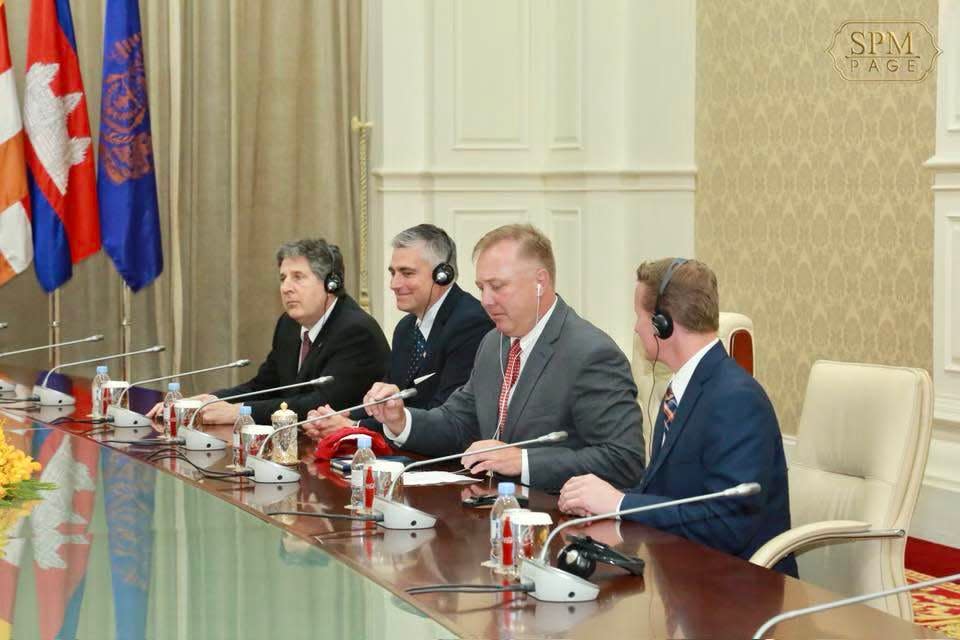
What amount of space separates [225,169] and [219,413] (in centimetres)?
321

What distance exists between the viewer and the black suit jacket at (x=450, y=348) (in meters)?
4.29

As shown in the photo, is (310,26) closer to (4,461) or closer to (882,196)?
(882,196)

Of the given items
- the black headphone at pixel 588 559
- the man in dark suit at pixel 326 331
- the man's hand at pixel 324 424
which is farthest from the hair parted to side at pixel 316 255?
the black headphone at pixel 588 559

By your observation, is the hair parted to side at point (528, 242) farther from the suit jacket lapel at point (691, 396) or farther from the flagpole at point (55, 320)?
the flagpole at point (55, 320)

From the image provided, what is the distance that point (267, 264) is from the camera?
7375 millimetres

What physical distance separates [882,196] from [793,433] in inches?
47.2

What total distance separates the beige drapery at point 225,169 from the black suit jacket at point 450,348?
3.08 meters

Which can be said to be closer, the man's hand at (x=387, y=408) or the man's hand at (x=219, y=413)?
the man's hand at (x=387, y=408)

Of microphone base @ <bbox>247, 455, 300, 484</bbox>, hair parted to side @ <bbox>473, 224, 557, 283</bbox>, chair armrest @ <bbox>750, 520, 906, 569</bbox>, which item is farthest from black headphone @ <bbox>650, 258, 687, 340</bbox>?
microphone base @ <bbox>247, 455, 300, 484</bbox>

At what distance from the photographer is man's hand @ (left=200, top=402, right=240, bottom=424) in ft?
13.8

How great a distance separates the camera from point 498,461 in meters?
3.24

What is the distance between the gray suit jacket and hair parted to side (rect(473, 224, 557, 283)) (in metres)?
0.13

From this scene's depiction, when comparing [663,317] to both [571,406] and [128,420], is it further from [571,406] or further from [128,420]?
[128,420]

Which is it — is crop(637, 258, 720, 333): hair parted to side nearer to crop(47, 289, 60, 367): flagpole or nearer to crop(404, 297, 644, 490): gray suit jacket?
crop(404, 297, 644, 490): gray suit jacket
